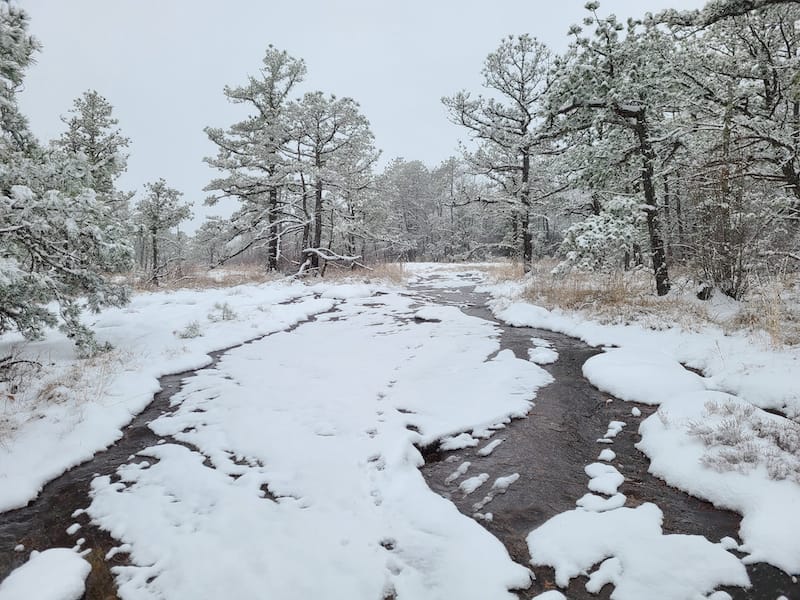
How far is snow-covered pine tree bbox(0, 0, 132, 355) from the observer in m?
4.47

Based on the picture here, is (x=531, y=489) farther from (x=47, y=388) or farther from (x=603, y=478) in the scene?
(x=47, y=388)

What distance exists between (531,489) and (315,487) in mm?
1741

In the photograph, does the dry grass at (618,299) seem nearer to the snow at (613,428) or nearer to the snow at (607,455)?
the snow at (613,428)

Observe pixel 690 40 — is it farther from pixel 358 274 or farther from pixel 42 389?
pixel 358 274

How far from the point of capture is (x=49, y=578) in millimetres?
2350

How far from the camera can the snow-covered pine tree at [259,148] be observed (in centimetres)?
1730

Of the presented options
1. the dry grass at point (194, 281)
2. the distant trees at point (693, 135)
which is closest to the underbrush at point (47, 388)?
the distant trees at point (693, 135)

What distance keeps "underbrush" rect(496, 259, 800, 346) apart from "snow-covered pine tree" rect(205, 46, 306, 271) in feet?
40.8

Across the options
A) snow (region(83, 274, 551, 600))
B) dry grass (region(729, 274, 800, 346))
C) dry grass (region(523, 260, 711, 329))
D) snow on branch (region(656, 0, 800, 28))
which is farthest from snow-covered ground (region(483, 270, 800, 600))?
snow on branch (region(656, 0, 800, 28))

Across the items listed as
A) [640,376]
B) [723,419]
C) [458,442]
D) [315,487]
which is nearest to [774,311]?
[640,376]

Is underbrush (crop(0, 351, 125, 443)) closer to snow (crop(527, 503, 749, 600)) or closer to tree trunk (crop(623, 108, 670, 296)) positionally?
snow (crop(527, 503, 749, 600))

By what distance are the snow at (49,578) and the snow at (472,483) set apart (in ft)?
8.33

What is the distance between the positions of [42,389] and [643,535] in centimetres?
631

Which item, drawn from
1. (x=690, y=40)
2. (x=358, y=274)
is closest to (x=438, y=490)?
(x=690, y=40)
